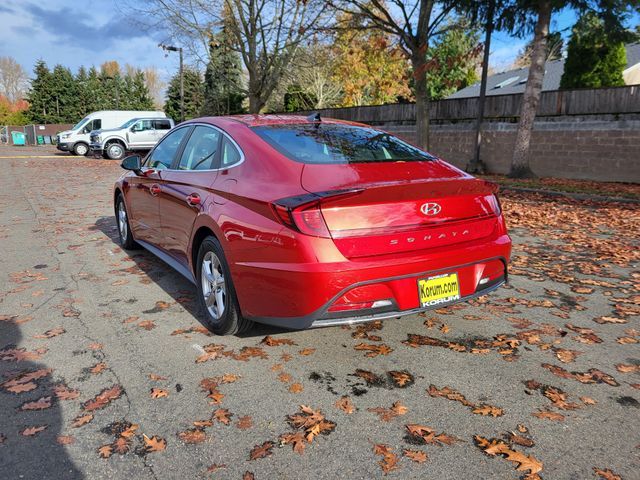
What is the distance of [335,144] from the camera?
12.3 feet

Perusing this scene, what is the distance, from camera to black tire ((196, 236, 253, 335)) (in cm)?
346

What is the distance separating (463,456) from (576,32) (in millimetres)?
15703

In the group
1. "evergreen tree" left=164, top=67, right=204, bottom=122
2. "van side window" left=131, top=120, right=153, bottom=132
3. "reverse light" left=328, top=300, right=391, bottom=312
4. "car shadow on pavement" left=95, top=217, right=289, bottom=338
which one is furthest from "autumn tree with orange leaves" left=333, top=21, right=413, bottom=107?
"reverse light" left=328, top=300, right=391, bottom=312

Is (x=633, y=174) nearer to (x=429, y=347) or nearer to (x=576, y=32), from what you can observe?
(x=576, y=32)

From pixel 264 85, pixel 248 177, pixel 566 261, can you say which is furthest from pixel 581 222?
pixel 264 85

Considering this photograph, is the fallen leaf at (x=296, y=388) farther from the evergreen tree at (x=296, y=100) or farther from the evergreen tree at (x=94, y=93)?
the evergreen tree at (x=94, y=93)

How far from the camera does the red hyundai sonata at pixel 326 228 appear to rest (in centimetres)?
289

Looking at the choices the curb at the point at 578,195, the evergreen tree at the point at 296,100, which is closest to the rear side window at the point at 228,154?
the curb at the point at 578,195

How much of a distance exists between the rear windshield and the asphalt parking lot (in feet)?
4.30

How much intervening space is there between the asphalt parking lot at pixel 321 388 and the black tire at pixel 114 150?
22.7 m

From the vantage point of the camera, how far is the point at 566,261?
579 centimetres

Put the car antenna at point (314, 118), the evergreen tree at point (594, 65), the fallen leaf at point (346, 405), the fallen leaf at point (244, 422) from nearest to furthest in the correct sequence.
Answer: the fallen leaf at point (244, 422) < the fallen leaf at point (346, 405) < the car antenna at point (314, 118) < the evergreen tree at point (594, 65)

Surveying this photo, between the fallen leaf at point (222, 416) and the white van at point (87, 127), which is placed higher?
the white van at point (87, 127)

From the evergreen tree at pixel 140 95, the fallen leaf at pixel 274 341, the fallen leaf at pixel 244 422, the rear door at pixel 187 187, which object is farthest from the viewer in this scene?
the evergreen tree at pixel 140 95
